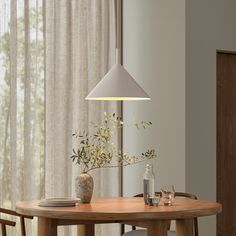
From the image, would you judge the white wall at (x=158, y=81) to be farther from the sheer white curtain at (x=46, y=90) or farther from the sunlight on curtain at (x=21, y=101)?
the sunlight on curtain at (x=21, y=101)

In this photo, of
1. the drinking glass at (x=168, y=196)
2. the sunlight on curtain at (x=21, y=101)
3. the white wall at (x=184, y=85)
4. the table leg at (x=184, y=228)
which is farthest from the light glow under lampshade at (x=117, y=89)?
the sunlight on curtain at (x=21, y=101)

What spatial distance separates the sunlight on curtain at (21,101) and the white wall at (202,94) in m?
1.33

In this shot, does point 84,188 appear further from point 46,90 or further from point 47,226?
point 46,90

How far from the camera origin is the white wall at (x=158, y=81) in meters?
5.89

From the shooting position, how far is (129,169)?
645cm

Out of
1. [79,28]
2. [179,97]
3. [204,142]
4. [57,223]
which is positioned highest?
[79,28]

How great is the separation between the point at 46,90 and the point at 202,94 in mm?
1399

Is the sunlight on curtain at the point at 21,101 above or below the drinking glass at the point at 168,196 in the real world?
above

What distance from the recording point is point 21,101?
19.4 feet

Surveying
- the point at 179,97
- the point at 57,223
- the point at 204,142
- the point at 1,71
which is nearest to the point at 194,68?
the point at 179,97

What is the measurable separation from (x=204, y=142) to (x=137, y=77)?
92cm

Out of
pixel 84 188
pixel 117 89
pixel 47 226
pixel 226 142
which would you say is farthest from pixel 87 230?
pixel 226 142

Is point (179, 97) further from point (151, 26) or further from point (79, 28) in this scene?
point (79, 28)

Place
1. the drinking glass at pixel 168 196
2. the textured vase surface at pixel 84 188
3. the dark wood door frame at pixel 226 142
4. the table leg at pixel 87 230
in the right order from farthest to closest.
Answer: the dark wood door frame at pixel 226 142 < the table leg at pixel 87 230 < the textured vase surface at pixel 84 188 < the drinking glass at pixel 168 196
